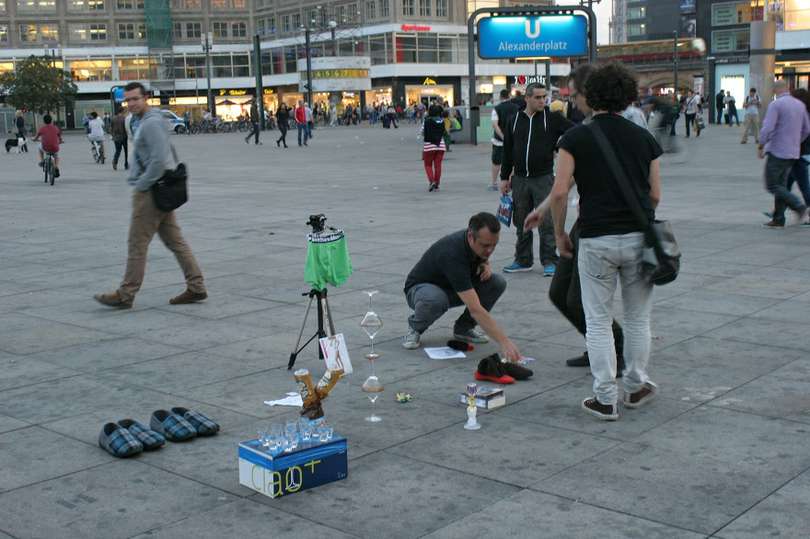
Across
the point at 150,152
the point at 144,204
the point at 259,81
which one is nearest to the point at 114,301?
the point at 144,204

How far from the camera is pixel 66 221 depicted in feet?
50.6

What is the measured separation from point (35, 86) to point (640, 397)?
80475 mm

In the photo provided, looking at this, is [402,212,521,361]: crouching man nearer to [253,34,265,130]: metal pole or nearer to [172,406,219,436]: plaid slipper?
[172,406,219,436]: plaid slipper

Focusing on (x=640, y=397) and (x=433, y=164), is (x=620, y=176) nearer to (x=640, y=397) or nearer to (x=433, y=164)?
(x=640, y=397)

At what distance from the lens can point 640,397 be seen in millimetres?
5605

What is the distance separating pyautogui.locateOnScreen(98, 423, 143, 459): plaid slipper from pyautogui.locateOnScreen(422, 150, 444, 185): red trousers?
534 inches

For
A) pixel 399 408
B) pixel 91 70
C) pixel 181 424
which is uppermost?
pixel 91 70

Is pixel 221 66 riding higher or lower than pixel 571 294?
higher

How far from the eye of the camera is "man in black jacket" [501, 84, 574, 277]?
9648 mm

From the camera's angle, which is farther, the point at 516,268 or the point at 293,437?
the point at 516,268

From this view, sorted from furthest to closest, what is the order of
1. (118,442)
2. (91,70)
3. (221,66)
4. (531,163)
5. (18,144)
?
(221,66), (91,70), (18,144), (531,163), (118,442)

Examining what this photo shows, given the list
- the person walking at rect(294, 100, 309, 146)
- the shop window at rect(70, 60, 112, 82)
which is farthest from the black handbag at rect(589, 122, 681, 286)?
the shop window at rect(70, 60, 112, 82)

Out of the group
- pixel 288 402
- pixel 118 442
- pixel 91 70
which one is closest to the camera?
pixel 118 442

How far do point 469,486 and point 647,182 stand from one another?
195 cm
